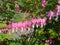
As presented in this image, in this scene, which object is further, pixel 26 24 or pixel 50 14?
pixel 50 14

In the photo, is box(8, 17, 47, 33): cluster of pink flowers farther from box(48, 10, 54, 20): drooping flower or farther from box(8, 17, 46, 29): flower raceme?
box(48, 10, 54, 20): drooping flower

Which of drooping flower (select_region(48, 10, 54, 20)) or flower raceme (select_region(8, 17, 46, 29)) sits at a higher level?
drooping flower (select_region(48, 10, 54, 20))

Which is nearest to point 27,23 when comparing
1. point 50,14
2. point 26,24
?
point 26,24

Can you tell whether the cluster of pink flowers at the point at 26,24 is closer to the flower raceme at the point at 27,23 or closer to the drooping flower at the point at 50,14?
the flower raceme at the point at 27,23

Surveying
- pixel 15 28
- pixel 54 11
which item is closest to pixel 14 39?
pixel 15 28

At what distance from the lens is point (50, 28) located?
2.91 metres

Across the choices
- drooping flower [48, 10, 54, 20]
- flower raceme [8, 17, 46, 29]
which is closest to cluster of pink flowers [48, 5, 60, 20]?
drooping flower [48, 10, 54, 20]

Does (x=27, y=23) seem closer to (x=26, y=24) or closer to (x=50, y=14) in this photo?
(x=26, y=24)

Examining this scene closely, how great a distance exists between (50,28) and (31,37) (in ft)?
0.90

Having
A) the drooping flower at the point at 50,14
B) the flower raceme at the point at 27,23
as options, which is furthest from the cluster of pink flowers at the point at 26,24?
the drooping flower at the point at 50,14

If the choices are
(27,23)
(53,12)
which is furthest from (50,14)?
(27,23)

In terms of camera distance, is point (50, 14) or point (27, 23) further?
point (50, 14)

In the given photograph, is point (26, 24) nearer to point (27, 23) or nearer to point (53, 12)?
point (27, 23)

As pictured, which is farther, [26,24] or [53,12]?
[53,12]
